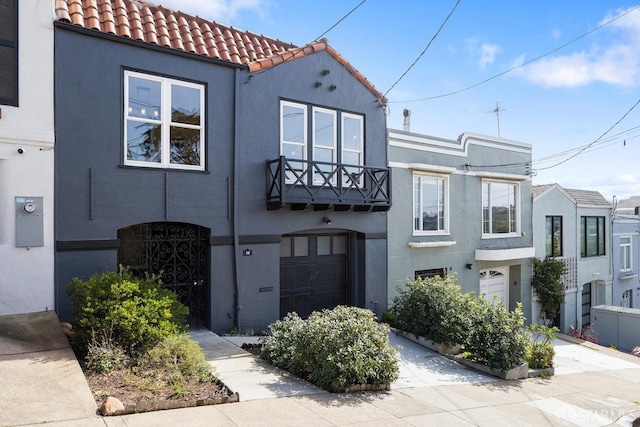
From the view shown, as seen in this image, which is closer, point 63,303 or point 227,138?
point 63,303

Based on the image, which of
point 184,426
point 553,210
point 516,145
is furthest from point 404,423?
point 553,210

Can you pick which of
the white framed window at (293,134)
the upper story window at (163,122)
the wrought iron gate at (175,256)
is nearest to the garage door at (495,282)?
the white framed window at (293,134)

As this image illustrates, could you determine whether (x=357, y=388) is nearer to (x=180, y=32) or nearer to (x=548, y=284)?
(x=180, y=32)

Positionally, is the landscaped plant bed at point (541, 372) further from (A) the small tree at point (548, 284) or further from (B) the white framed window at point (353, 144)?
(A) the small tree at point (548, 284)

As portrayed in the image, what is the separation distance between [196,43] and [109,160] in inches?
130

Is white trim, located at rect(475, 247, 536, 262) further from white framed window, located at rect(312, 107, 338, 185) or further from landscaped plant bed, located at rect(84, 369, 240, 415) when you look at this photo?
landscaped plant bed, located at rect(84, 369, 240, 415)

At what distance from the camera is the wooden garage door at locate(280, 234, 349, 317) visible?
11875 millimetres

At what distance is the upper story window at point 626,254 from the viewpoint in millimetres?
22562

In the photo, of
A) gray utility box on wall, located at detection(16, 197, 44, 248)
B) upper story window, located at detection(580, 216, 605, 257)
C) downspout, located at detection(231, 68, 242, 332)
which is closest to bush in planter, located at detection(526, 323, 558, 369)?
downspout, located at detection(231, 68, 242, 332)

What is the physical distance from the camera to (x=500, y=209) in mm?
16953

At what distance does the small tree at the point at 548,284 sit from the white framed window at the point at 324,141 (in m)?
10.1

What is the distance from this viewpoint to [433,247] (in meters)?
14.6

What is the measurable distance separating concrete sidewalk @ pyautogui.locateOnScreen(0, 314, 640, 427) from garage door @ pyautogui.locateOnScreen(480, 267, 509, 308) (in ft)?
20.4

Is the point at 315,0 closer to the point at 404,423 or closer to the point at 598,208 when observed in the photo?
the point at 404,423
